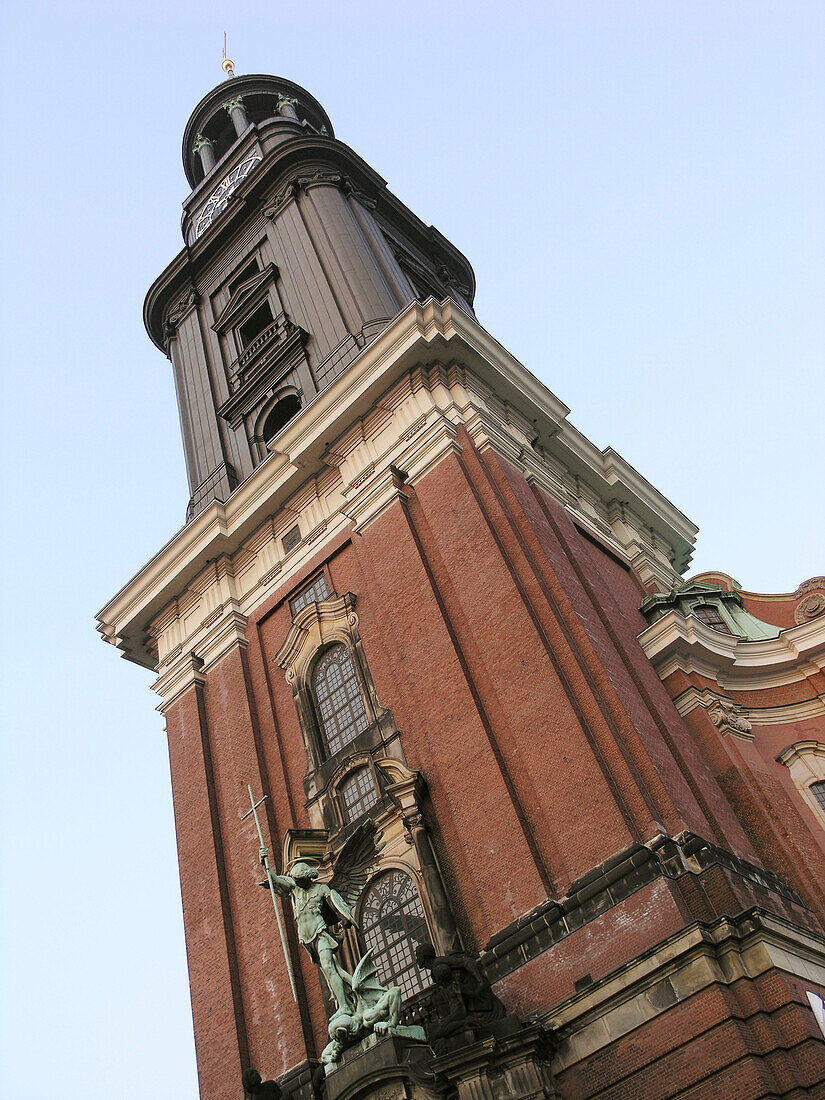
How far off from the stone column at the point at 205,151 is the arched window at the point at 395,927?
30.6 m

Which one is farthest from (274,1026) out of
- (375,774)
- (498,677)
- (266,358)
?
(266,358)

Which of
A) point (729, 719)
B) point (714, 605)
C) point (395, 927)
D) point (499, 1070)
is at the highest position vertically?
point (714, 605)

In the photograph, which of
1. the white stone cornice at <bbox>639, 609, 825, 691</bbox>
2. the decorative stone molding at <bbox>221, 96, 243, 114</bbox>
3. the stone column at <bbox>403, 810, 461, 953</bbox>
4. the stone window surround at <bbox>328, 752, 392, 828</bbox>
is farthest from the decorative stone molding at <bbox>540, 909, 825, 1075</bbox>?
the decorative stone molding at <bbox>221, 96, 243, 114</bbox>

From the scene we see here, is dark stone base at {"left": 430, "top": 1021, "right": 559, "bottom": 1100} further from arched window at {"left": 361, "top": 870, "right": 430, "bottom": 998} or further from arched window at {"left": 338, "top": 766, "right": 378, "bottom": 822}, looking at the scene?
arched window at {"left": 338, "top": 766, "right": 378, "bottom": 822}

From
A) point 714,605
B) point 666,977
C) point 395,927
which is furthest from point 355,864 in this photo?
point 714,605

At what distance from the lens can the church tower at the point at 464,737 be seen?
13672mm

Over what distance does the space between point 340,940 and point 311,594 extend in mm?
7458

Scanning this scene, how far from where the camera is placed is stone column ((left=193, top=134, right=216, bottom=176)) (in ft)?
138

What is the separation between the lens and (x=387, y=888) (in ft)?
58.3

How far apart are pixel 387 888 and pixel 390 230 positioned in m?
22.9

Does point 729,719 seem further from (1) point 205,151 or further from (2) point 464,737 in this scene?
(1) point 205,151

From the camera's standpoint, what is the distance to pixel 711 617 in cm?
2311

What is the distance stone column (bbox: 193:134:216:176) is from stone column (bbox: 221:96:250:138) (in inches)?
44.9

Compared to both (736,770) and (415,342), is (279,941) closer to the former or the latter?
(736,770)
